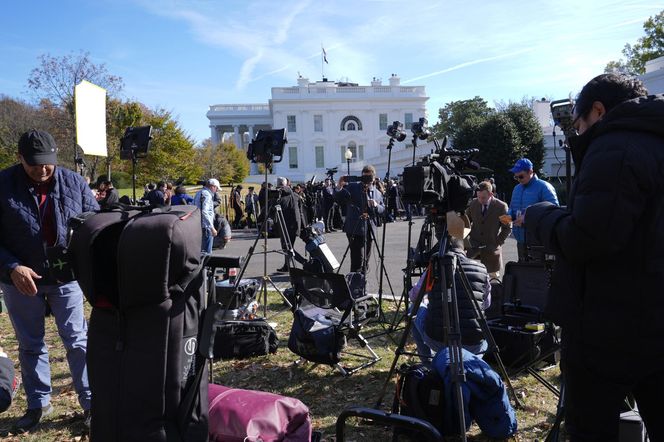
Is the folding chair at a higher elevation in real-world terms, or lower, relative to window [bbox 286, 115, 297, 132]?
lower

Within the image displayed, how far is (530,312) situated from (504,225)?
2073 mm

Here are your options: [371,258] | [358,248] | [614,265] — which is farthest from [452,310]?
[371,258]

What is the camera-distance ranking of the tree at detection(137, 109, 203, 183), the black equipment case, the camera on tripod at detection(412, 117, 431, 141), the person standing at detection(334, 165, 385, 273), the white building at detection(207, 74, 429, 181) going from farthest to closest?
1. the white building at detection(207, 74, 429, 181)
2. the tree at detection(137, 109, 203, 183)
3. the person standing at detection(334, 165, 385, 273)
4. the camera on tripod at detection(412, 117, 431, 141)
5. the black equipment case

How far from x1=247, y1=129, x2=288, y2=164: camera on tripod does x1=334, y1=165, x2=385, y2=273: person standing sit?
1.19 metres

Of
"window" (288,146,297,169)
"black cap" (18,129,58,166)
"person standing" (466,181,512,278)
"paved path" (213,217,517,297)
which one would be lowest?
"paved path" (213,217,517,297)

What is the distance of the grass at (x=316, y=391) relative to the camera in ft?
11.6

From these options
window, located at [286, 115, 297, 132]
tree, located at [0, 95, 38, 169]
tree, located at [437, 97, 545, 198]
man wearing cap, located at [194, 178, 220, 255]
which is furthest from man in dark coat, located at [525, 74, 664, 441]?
window, located at [286, 115, 297, 132]

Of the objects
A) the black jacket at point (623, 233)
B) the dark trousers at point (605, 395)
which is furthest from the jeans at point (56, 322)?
the black jacket at point (623, 233)

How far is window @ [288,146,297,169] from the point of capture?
228ft

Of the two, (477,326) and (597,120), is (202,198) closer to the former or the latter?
(477,326)

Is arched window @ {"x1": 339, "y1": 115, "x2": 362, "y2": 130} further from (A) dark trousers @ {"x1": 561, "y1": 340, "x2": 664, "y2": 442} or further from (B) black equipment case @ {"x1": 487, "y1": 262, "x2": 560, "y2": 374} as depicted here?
(A) dark trousers @ {"x1": 561, "y1": 340, "x2": 664, "y2": 442}

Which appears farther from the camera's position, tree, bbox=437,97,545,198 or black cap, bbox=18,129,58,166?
tree, bbox=437,97,545,198

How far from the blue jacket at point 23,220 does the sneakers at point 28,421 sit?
1043mm

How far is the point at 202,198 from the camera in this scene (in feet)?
29.2
